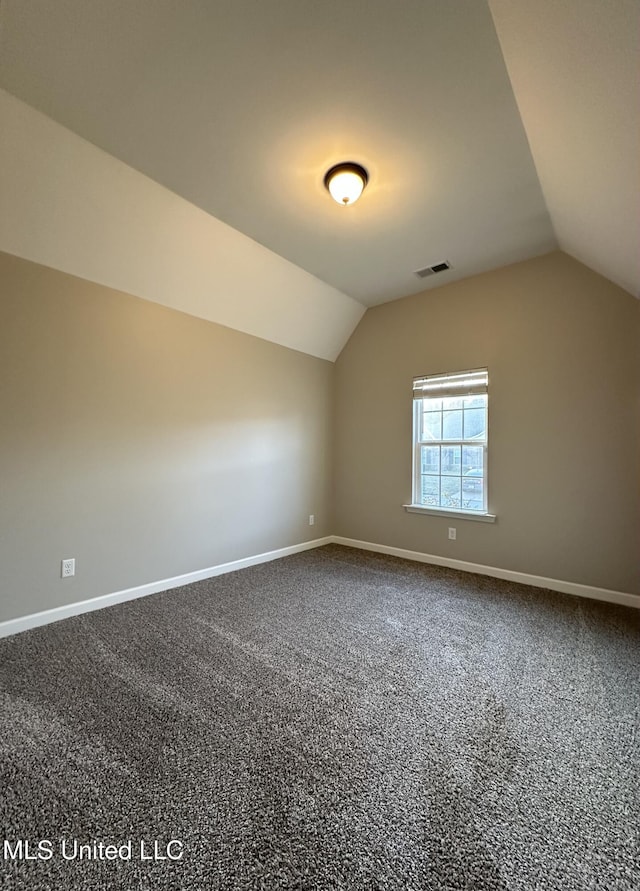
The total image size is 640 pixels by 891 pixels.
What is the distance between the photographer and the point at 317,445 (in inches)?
181

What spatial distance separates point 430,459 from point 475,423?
60cm

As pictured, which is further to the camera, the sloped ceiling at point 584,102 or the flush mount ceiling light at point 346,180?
the flush mount ceiling light at point 346,180

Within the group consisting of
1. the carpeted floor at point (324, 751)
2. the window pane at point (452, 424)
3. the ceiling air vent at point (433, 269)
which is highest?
the ceiling air vent at point (433, 269)

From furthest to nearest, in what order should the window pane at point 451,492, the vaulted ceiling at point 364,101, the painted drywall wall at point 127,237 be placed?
the window pane at point 451,492 < the painted drywall wall at point 127,237 < the vaulted ceiling at point 364,101

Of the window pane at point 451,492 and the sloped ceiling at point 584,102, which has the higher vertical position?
the sloped ceiling at point 584,102

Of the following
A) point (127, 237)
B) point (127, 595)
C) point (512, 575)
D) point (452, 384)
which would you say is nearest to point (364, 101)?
point (127, 237)

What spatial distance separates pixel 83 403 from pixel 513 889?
3.20m

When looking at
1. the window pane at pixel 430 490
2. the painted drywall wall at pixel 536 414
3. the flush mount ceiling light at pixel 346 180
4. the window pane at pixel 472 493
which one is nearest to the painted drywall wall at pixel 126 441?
the painted drywall wall at pixel 536 414

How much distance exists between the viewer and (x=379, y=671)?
6.54 feet

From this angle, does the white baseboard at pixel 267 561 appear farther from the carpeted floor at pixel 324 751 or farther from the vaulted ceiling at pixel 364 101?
the vaulted ceiling at pixel 364 101

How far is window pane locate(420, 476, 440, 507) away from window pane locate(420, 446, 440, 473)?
0.28ft

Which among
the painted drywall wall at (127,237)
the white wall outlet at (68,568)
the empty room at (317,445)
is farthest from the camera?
the white wall outlet at (68,568)

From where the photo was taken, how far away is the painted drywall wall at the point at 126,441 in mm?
2447

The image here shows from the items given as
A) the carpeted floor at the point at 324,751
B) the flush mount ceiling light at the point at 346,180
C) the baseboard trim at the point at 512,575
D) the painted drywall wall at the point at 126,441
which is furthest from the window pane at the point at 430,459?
the flush mount ceiling light at the point at 346,180
